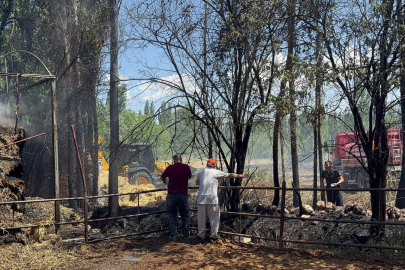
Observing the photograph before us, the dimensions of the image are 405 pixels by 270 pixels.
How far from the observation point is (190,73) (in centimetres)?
1041

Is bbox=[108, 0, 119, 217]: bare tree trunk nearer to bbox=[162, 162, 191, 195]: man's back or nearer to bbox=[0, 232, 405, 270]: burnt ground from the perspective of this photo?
bbox=[0, 232, 405, 270]: burnt ground

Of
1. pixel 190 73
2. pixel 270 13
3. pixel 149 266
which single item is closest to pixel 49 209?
pixel 190 73

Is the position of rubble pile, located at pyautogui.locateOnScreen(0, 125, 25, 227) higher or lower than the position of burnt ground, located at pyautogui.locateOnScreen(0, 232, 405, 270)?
higher

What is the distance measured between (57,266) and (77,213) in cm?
952

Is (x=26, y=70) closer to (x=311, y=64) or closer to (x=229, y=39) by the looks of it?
(x=229, y=39)

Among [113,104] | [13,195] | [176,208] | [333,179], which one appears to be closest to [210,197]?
[176,208]

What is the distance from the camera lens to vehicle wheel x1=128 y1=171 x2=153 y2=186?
25625 mm

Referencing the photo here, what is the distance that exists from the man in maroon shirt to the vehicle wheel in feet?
55.4

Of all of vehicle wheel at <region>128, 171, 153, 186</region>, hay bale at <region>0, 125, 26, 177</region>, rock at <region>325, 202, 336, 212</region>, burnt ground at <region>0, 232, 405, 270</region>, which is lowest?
burnt ground at <region>0, 232, 405, 270</region>

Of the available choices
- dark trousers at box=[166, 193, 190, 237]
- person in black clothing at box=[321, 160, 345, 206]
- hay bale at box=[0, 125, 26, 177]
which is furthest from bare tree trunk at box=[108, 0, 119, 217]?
Result: person in black clothing at box=[321, 160, 345, 206]

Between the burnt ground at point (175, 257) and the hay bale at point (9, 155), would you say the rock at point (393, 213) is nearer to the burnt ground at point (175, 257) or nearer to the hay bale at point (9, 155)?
the burnt ground at point (175, 257)

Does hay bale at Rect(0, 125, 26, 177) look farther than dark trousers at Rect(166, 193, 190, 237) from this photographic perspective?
Yes

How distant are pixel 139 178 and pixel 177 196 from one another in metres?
17.2

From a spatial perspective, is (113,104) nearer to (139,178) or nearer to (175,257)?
(175,257)
